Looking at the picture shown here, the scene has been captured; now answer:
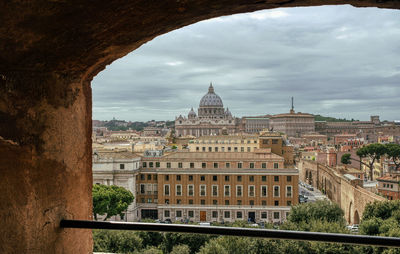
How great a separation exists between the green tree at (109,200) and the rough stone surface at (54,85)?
46.3 feet

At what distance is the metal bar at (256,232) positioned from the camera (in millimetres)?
964

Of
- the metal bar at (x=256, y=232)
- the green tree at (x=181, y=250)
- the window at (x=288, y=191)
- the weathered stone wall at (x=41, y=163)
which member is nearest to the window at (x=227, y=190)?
the window at (x=288, y=191)

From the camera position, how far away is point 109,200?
15531 millimetres

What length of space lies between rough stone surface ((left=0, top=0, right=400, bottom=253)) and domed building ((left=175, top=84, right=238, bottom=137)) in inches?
2950

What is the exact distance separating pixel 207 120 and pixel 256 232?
78367 millimetres

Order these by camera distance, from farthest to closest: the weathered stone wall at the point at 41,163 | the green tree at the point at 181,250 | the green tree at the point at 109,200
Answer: the green tree at the point at 109,200 → the green tree at the point at 181,250 → the weathered stone wall at the point at 41,163

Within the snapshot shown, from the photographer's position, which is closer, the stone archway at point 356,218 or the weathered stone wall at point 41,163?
the weathered stone wall at point 41,163

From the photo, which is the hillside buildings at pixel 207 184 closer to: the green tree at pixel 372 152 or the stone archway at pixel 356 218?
the stone archway at pixel 356 218

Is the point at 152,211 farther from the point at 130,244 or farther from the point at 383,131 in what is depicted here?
the point at 383,131

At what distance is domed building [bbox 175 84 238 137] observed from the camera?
3054 inches

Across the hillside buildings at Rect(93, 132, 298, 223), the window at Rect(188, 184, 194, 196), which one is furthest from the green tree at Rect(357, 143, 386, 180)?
the window at Rect(188, 184, 194, 196)

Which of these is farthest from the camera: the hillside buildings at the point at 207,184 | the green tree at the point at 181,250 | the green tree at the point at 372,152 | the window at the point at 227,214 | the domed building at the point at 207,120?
the domed building at the point at 207,120

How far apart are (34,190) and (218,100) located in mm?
83023

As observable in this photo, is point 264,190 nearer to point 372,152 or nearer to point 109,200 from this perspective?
point 109,200
